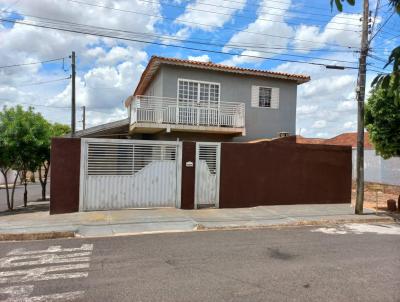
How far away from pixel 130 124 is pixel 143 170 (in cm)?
672

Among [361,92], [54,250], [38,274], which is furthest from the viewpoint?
[361,92]

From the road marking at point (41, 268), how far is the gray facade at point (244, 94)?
37.6 ft

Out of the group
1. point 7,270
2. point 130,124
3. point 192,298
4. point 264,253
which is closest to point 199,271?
point 192,298

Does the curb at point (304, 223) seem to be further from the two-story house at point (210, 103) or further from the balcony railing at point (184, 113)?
the balcony railing at point (184, 113)

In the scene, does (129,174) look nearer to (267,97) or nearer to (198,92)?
(198,92)

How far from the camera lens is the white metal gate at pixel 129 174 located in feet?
40.2

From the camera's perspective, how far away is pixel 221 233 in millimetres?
9945

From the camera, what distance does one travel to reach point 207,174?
532 inches

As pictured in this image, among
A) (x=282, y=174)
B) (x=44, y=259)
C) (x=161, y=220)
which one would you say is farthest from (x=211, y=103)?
(x=44, y=259)

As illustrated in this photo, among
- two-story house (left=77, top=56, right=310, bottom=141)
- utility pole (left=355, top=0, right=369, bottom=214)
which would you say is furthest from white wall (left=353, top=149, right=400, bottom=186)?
utility pole (left=355, top=0, right=369, bottom=214)

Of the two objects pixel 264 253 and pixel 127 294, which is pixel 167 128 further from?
pixel 127 294

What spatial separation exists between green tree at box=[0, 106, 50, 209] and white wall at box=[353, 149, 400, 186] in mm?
17202

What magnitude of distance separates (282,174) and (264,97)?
745 cm

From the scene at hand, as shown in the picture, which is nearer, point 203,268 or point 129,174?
point 203,268
